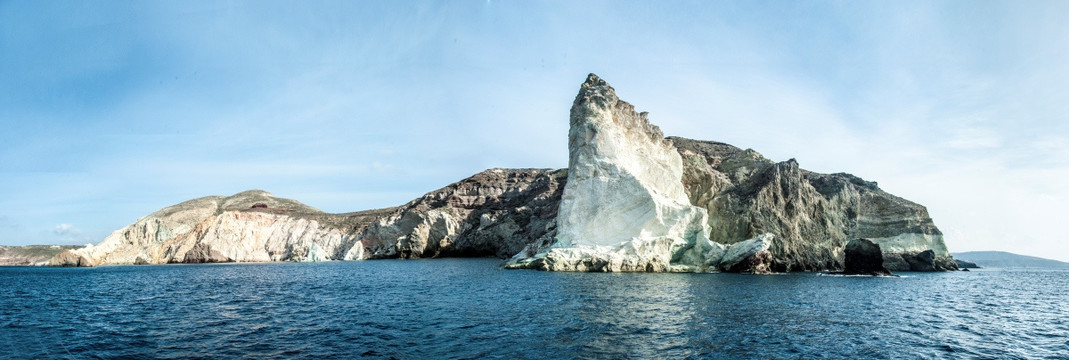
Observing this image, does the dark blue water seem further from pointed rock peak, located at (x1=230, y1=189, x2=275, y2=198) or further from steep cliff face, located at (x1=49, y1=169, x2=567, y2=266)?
pointed rock peak, located at (x1=230, y1=189, x2=275, y2=198)

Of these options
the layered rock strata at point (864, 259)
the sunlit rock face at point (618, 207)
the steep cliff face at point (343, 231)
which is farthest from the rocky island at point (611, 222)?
the layered rock strata at point (864, 259)

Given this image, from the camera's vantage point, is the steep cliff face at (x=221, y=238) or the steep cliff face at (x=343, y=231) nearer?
the steep cliff face at (x=221, y=238)

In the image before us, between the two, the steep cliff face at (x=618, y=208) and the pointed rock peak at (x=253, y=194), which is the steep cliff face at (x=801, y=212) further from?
the pointed rock peak at (x=253, y=194)

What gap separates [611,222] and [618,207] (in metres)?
1.65

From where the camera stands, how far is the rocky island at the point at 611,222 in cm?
5072

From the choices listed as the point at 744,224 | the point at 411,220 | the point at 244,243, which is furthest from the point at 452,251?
the point at 744,224

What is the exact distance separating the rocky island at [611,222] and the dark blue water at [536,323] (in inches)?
622

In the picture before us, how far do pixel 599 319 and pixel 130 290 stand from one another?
112 feet

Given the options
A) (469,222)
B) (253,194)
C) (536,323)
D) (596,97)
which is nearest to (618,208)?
(596,97)

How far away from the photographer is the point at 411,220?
101875 millimetres

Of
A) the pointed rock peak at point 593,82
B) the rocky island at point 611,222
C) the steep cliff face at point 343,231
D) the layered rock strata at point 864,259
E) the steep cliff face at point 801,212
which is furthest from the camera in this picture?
the steep cliff face at point 343,231

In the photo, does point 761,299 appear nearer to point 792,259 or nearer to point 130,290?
point 792,259

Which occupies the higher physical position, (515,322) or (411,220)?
(411,220)

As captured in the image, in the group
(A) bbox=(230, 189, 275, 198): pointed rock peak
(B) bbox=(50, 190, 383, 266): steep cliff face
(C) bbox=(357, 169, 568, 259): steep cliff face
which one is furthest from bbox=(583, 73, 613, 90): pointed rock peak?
(A) bbox=(230, 189, 275, 198): pointed rock peak
